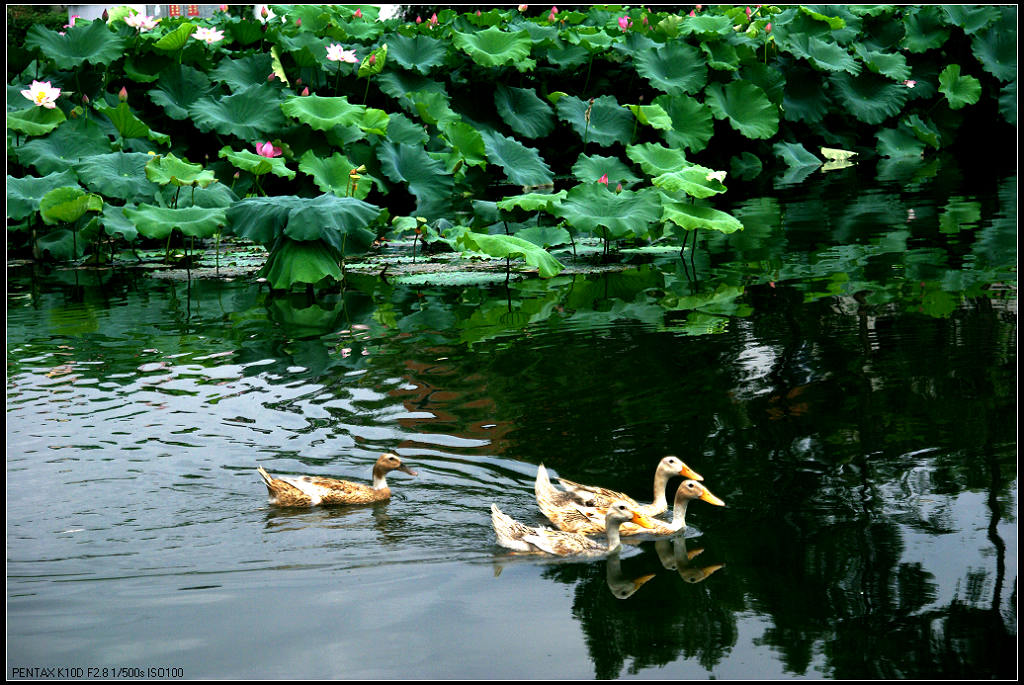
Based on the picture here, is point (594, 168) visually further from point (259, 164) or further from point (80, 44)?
point (80, 44)

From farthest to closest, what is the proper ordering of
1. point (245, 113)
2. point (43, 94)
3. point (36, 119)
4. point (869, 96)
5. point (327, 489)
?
point (869, 96) → point (245, 113) → point (36, 119) → point (43, 94) → point (327, 489)

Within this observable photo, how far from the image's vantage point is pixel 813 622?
4227mm

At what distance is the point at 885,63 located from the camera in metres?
17.9

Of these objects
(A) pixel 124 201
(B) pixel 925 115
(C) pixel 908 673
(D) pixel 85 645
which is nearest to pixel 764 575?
(C) pixel 908 673

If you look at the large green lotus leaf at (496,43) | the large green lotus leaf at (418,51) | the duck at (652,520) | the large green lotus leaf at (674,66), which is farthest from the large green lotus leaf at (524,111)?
the duck at (652,520)

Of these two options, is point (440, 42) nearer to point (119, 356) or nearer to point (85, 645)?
point (119, 356)

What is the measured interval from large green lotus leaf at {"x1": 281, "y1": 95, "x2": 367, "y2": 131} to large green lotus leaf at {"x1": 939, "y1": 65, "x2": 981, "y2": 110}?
9.62m

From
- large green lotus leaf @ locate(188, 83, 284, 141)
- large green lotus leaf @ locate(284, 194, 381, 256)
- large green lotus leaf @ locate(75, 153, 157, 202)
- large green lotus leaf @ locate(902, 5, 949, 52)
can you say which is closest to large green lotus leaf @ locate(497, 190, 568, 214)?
large green lotus leaf @ locate(284, 194, 381, 256)

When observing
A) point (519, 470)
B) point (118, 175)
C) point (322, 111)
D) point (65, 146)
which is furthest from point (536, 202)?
point (65, 146)

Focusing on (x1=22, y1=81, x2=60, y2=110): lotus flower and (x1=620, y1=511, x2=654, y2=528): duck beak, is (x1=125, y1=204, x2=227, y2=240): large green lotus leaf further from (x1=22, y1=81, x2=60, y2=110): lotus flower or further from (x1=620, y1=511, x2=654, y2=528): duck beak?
(x1=620, y1=511, x2=654, y2=528): duck beak

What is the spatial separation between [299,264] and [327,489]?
14.9 feet

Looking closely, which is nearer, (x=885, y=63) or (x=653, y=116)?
(x=653, y=116)

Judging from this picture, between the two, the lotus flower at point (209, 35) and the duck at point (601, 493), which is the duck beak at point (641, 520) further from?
the lotus flower at point (209, 35)

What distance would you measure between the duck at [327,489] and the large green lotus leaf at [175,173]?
19.0ft
